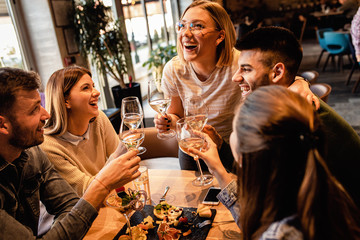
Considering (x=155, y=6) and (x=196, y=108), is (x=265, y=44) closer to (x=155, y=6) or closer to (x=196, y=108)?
(x=196, y=108)

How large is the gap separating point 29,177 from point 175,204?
72cm

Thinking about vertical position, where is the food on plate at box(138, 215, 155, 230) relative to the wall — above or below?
below

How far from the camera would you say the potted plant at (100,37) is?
432cm

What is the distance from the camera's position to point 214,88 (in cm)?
205

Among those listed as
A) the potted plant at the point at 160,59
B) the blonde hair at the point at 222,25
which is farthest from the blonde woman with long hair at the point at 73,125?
the potted plant at the point at 160,59

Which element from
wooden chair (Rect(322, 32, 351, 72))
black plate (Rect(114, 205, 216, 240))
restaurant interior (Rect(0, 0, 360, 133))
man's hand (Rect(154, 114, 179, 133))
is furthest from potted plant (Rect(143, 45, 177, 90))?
black plate (Rect(114, 205, 216, 240))

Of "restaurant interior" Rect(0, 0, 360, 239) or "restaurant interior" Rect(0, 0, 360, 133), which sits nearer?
"restaurant interior" Rect(0, 0, 360, 239)

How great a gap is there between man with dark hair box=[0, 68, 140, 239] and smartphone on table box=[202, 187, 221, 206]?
355 millimetres

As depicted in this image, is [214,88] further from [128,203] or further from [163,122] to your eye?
[128,203]

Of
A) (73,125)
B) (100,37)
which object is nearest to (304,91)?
(73,125)

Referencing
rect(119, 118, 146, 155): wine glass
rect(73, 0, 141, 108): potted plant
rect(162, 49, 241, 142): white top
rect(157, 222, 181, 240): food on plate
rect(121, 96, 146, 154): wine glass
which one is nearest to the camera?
rect(157, 222, 181, 240): food on plate

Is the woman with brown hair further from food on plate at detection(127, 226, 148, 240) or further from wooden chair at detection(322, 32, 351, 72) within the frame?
wooden chair at detection(322, 32, 351, 72)

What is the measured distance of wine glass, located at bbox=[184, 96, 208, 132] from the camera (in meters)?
1.55

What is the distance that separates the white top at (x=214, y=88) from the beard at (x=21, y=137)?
99 cm
